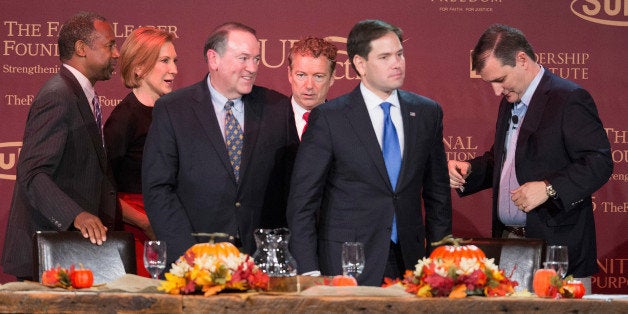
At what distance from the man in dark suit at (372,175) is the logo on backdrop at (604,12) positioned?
2.65m

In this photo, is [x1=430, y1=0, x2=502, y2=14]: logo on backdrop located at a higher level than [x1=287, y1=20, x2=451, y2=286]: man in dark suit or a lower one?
higher

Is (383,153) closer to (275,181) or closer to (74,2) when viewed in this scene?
(275,181)

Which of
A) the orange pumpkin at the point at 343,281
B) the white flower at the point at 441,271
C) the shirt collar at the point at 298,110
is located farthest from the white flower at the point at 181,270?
the shirt collar at the point at 298,110

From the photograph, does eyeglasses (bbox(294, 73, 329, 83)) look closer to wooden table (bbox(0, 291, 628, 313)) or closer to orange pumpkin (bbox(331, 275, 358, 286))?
orange pumpkin (bbox(331, 275, 358, 286))

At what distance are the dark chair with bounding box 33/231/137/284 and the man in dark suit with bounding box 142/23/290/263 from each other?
174 millimetres

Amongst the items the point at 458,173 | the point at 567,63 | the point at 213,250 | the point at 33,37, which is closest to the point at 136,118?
the point at 33,37

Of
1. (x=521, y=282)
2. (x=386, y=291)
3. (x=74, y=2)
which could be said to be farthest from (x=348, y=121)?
(x=74, y=2)

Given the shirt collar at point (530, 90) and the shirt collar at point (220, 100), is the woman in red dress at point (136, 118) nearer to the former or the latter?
the shirt collar at point (220, 100)

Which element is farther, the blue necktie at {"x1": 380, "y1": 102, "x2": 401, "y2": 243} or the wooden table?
the blue necktie at {"x1": 380, "y1": 102, "x2": 401, "y2": 243}

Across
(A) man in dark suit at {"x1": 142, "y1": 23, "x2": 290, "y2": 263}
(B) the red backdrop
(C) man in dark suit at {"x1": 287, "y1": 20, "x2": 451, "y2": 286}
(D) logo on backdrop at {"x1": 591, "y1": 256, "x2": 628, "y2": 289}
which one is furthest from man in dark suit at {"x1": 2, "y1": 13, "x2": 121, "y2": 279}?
(D) logo on backdrop at {"x1": 591, "y1": 256, "x2": 628, "y2": 289}

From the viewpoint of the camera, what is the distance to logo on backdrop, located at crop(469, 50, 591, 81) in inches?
258

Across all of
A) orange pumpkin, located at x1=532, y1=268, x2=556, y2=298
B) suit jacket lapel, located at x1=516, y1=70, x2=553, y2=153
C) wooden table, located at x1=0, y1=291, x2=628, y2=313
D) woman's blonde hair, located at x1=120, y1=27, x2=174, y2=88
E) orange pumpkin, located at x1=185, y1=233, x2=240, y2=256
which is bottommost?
wooden table, located at x1=0, y1=291, x2=628, y2=313

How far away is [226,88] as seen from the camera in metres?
4.54

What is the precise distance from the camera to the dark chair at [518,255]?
4117mm
